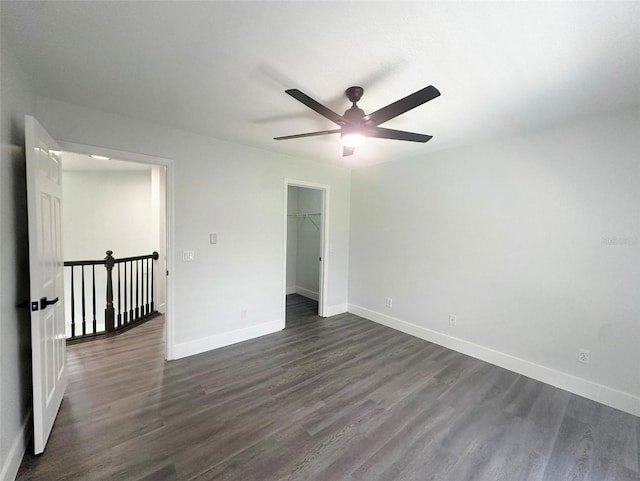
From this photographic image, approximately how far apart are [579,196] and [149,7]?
351 cm

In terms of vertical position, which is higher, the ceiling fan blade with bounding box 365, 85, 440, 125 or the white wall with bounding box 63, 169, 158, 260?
the ceiling fan blade with bounding box 365, 85, 440, 125

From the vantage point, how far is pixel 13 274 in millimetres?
1625

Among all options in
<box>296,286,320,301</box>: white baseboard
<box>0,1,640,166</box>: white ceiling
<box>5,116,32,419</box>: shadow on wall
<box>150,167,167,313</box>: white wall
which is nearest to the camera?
<box>0,1,640,166</box>: white ceiling

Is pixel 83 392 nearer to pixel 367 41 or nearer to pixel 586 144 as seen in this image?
pixel 367 41

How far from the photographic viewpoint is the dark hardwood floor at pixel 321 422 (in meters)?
1.63

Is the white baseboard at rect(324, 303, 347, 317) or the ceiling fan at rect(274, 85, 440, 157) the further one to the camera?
the white baseboard at rect(324, 303, 347, 317)

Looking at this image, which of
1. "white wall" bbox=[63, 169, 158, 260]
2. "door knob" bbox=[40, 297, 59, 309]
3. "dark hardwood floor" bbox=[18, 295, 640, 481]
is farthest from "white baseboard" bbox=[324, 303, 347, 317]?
"white wall" bbox=[63, 169, 158, 260]

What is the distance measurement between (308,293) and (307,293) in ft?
0.12

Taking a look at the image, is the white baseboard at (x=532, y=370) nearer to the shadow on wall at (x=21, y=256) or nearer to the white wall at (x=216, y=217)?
the white wall at (x=216, y=217)

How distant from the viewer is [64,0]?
4.07 feet

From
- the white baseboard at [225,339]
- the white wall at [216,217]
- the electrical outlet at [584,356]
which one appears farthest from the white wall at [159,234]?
the electrical outlet at [584,356]

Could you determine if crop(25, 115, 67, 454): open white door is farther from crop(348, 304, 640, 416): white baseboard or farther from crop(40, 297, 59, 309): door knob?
crop(348, 304, 640, 416): white baseboard

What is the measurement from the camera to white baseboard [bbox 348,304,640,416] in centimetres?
225

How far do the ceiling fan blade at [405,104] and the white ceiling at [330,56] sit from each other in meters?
0.26
